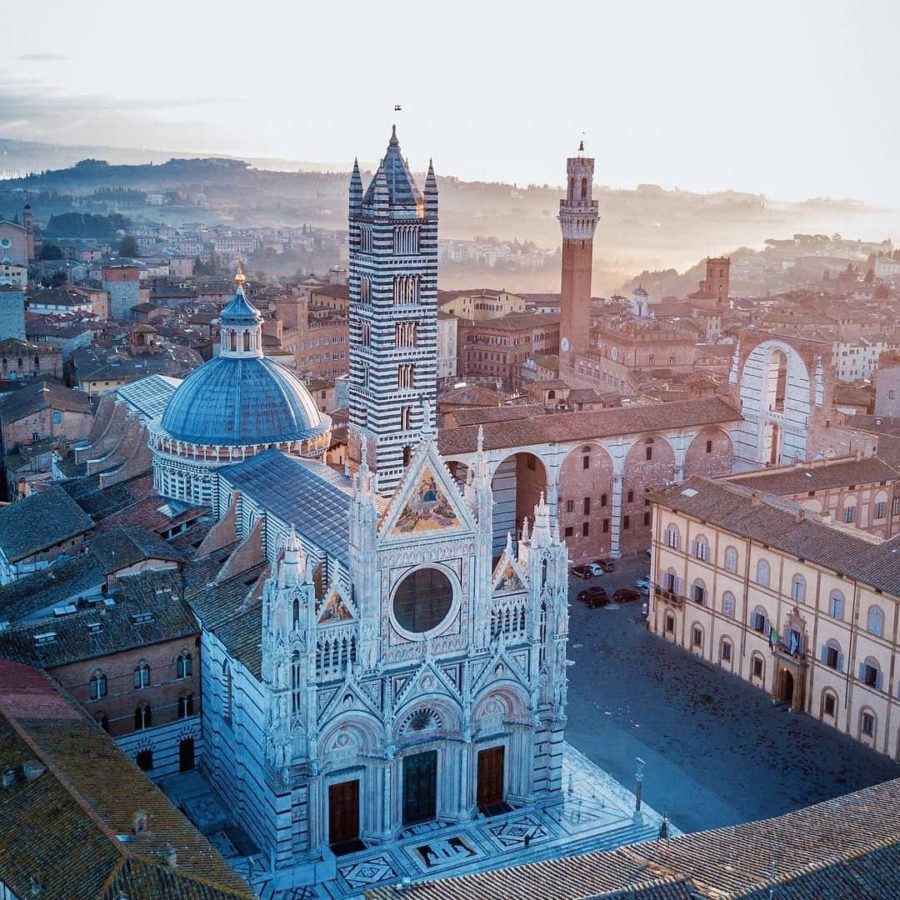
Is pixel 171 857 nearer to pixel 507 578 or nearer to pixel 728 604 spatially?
pixel 507 578

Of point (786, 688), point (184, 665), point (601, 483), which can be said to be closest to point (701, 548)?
point (786, 688)

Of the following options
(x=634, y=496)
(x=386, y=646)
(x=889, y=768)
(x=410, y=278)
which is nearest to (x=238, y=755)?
(x=386, y=646)

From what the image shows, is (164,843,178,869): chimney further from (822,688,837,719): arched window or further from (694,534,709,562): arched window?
(694,534,709,562): arched window

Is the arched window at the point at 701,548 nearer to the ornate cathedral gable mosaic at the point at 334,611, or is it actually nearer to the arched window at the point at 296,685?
the ornate cathedral gable mosaic at the point at 334,611

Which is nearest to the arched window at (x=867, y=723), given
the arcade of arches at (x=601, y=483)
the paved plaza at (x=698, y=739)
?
the paved plaza at (x=698, y=739)

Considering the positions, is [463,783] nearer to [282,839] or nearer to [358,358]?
[282,839]
